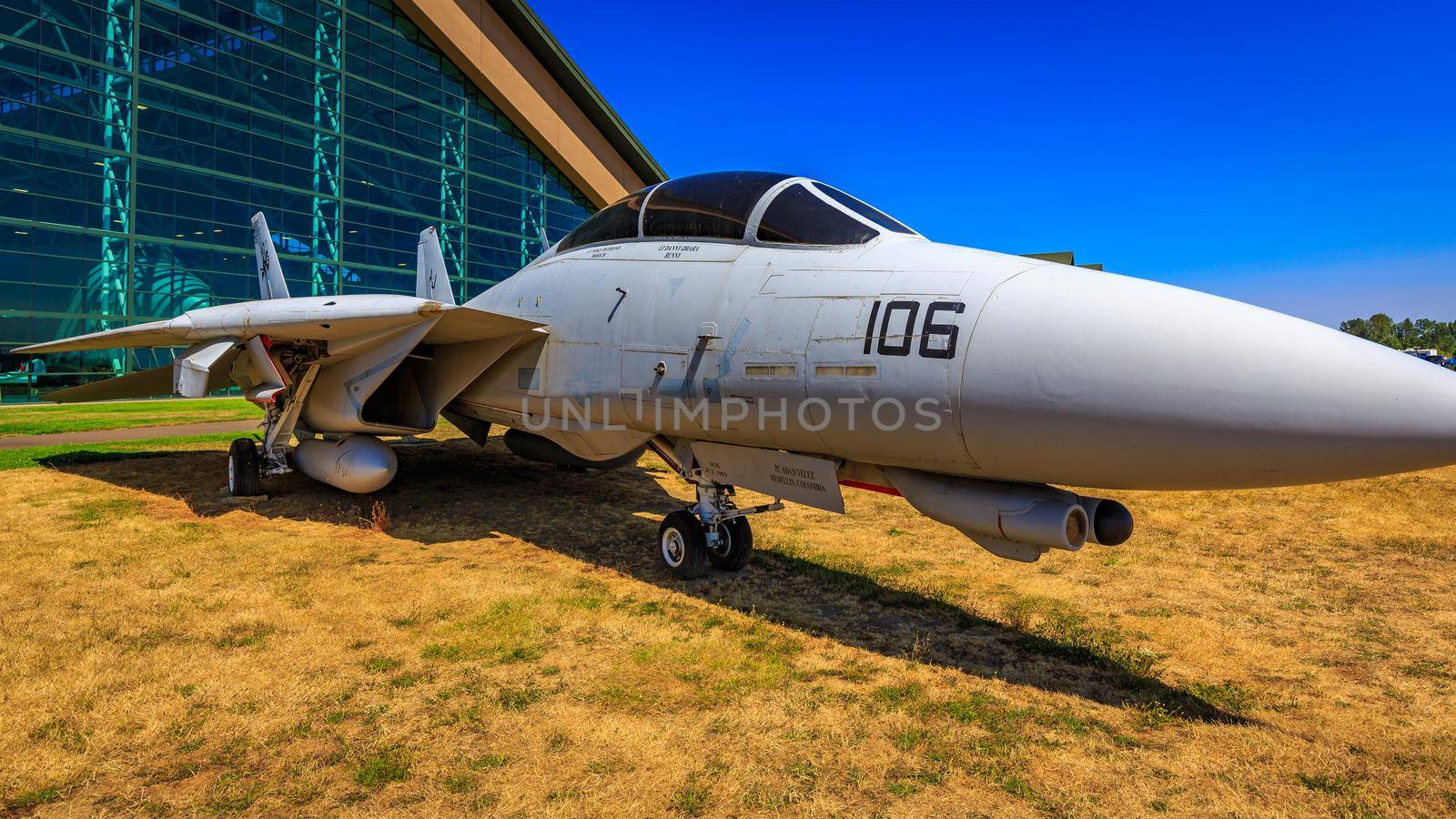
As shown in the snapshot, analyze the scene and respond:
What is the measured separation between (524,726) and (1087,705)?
8.99 ft

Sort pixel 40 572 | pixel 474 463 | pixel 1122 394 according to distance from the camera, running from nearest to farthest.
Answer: pixel 1122 394 → pixel 40 572 → pixel 474 463

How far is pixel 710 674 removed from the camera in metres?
3.82

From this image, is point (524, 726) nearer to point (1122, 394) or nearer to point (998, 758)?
point (998, 758)

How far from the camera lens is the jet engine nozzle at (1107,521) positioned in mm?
3811

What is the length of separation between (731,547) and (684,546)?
17.4 inches

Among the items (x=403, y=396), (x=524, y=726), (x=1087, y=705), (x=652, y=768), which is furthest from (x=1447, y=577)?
(x=403, y=396)

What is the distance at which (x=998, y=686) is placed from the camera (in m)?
3.76

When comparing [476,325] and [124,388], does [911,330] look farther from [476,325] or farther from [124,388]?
[124,388]

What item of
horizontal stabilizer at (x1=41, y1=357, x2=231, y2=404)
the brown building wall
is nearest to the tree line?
the brown building wall

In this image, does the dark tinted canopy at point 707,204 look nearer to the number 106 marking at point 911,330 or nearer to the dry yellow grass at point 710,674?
the number 106 marking at point 911,330

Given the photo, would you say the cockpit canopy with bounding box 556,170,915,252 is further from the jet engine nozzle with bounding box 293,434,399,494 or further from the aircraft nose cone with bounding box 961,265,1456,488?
the jet engine nozzle with bounding box 293,434,399,494

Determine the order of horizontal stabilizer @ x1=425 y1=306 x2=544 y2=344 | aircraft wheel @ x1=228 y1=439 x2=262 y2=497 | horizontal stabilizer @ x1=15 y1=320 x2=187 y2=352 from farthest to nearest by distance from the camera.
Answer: aircraft wheel @ x1=228 y1=439 x2=262 y2=497 < horizontal stabilizer @ x1=15 y1=320 x2=187 y2=352 < horizontal stabilizer @ x1=425 y1=306 x2=544 y2=344

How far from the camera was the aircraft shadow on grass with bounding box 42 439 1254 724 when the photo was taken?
4035 mm

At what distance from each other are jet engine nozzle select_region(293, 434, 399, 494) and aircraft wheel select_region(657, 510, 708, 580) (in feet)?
11.9
